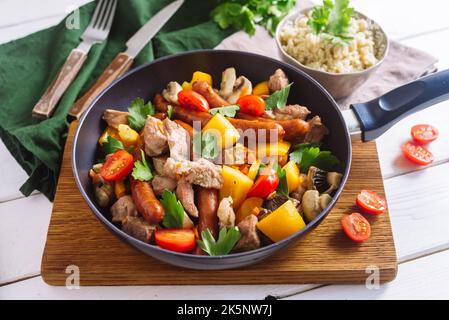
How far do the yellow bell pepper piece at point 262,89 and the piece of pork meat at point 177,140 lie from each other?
55 centimetres

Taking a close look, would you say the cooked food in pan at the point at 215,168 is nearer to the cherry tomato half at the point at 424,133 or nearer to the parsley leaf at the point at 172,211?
the parsley leaf at the point at 172,211

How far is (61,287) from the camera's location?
2.41m

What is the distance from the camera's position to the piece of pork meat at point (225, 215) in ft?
7.42

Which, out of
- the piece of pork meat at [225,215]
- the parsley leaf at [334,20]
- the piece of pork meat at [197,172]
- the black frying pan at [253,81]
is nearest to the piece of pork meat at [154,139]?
the piece of pork meat at [197,172]

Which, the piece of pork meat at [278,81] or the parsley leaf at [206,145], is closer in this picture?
the parsley leaf at [206,145]

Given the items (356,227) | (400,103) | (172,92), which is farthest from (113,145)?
(400,103)

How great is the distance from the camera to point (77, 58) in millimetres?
3291

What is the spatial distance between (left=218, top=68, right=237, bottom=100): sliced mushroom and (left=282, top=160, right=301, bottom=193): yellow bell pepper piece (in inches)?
22.9

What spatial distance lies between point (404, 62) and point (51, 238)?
2.43m

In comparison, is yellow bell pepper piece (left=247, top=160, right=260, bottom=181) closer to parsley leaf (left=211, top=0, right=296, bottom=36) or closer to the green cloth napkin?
the green cloth napkin

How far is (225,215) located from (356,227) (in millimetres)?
649

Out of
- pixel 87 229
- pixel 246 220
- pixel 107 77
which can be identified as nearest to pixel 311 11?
pixel 107 77
